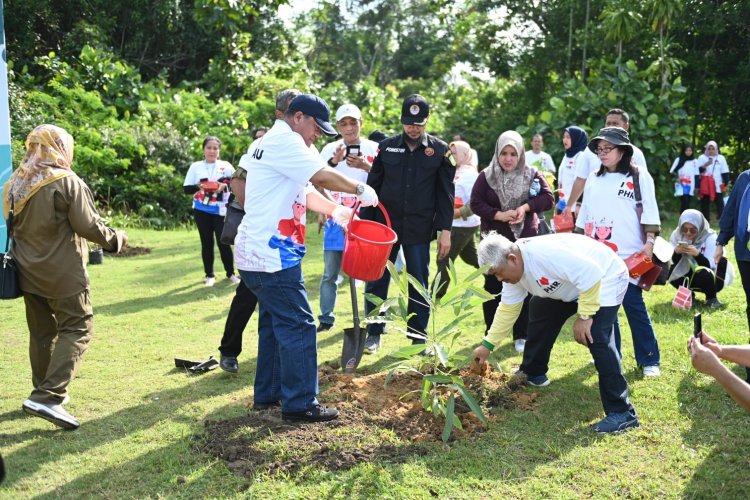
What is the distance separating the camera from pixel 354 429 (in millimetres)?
4766

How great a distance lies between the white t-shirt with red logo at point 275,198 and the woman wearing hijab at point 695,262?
5.24 metres

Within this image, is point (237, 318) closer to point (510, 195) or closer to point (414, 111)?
point (414, 111)

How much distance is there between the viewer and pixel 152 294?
9.73 metres

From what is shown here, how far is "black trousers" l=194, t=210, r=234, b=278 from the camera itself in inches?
379

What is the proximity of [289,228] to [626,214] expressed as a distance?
278 cm

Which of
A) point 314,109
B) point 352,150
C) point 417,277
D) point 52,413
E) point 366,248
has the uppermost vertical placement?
point 314,109

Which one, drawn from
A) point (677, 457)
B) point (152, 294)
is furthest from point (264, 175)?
point (152, 294)

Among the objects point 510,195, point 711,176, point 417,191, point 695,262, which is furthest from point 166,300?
point 711,176

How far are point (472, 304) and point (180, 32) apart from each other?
865 inches

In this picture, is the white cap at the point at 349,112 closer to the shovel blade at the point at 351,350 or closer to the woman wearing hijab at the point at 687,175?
the shovel blade at the point at 351,350

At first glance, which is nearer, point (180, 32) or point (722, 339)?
point (722, 339)

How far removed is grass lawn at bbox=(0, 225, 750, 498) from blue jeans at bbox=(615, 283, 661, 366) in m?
0.18

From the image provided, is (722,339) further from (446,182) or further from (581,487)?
(581,487)

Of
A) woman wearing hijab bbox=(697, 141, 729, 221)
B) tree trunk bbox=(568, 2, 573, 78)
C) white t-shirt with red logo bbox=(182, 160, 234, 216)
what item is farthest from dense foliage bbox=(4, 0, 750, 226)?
white t-shirt with red logo bbox=(182, 160, 234, 216)
